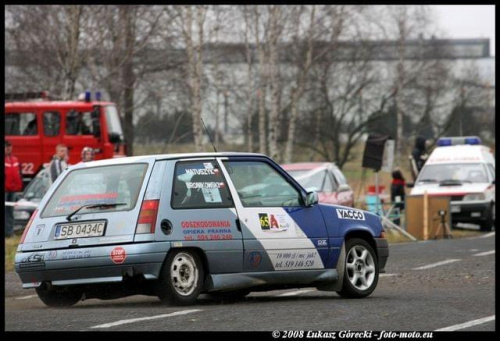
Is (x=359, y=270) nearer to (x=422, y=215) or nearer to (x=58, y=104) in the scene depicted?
(x=422, y=215)

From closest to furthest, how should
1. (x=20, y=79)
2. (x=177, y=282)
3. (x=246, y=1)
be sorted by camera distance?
(x=177, y=282) → (x=20, y=79) → (x=246, y=1)

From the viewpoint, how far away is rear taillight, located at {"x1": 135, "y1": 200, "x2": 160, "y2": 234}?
36.2 feet

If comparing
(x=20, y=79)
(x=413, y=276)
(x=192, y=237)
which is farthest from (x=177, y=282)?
(x=20, y=79)

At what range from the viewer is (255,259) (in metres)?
11.7

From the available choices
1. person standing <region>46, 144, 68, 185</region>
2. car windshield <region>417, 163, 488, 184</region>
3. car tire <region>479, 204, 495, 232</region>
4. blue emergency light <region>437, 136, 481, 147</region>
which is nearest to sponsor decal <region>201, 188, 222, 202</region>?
person standing <region>46, 144, 68, 185</region>

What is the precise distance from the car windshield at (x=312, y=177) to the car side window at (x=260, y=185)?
520 inches

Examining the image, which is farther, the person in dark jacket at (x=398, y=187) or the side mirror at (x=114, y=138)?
the person in dark jacket at (x=398, y=187)

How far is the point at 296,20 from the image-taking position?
43.9 m

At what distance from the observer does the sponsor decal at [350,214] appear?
12450mm

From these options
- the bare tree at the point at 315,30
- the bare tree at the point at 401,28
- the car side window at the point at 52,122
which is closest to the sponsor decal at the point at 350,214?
the car side window at the point at 52,122

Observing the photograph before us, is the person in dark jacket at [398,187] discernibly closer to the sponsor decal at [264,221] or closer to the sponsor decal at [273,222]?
the sponsor decal at [273,222]

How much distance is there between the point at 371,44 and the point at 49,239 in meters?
50.3

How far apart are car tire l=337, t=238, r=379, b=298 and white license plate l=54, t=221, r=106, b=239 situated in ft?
8.28

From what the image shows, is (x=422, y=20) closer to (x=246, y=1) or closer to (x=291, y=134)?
(x=291, y=134)
